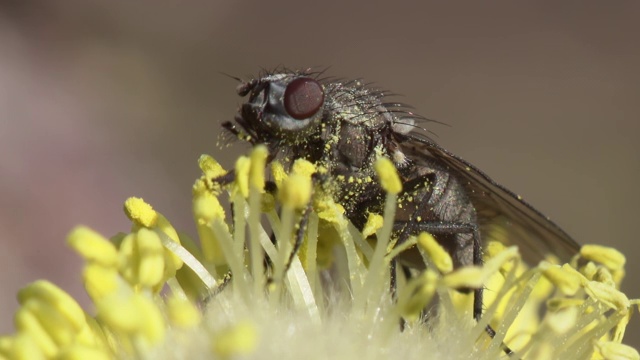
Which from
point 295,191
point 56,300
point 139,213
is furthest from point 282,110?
point 56,300

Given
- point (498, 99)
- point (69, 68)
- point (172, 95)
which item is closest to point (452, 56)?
point (498, 99)

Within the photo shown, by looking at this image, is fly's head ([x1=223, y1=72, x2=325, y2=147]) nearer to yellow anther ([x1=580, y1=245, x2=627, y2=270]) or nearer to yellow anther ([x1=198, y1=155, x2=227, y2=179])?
yellow anther ([x1=198, y1=155, x2=227, y2=179])

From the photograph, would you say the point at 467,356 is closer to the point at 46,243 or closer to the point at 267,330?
the point at 267,330

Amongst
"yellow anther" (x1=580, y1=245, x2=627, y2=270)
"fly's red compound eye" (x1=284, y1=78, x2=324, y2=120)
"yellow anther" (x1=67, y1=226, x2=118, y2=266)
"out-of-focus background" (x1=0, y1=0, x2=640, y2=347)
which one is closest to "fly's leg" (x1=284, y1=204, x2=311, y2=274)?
"fly's red compound eye" (x1=284, y1=78, x2=324, y2=120)

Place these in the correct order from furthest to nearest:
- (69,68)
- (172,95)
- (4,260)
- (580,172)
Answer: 1. (580,172)
2. (172,95)
3. (69,68)
4. (4,260)

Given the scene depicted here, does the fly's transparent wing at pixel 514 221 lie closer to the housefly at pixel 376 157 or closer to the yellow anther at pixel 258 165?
the housefly at pixel 376 157

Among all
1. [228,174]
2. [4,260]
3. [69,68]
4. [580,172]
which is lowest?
[580,172]

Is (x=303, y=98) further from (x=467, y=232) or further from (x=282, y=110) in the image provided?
(x=467, y=232)
